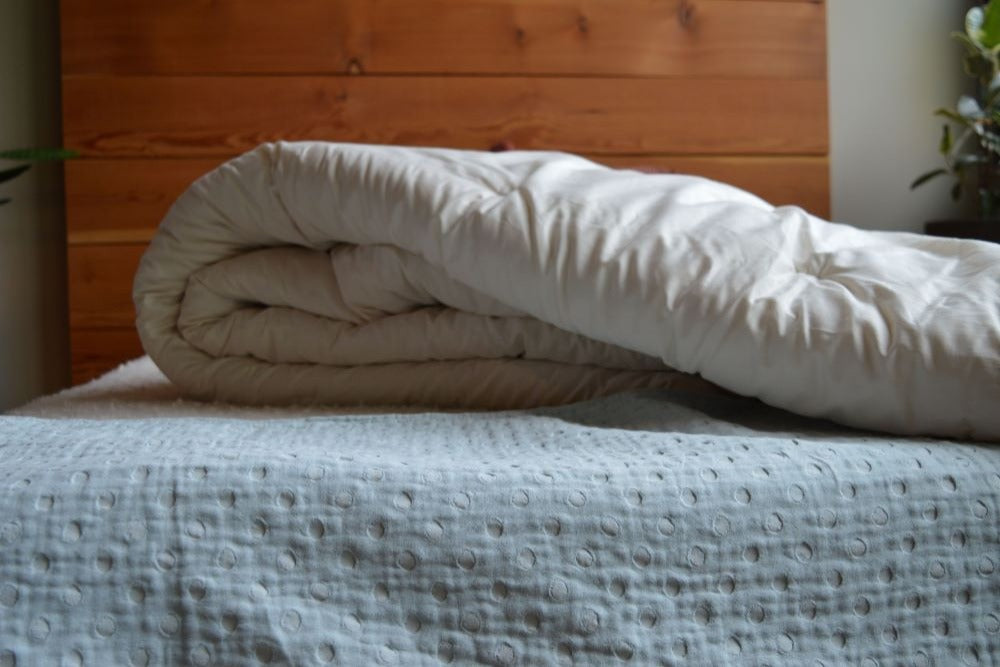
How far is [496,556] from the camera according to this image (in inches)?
17.4

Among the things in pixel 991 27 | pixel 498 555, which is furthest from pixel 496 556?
pixel 991 27

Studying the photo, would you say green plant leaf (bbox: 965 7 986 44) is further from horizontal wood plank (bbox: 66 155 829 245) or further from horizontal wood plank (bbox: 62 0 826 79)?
horizontal wood plank (bbox: 66 155 829 245)

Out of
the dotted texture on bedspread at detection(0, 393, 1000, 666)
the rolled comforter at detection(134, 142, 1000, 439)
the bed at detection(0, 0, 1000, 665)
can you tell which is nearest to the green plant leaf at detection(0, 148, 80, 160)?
the rolled comforter at detection(134, 142, 1000, 439)

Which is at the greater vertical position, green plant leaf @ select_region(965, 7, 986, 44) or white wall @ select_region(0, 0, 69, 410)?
green plant leaf @ select_region(965, 7, 986, 44)

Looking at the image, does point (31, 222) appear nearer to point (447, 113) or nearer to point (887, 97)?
point (447, 113)

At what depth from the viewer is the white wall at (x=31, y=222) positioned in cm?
204

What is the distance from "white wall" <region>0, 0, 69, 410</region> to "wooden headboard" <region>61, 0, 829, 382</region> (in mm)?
103

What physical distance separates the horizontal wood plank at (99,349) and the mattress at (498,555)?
160cm

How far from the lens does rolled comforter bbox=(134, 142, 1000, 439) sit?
22.7 inches

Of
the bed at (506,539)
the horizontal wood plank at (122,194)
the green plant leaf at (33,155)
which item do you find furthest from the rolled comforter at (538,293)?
the horizontal wood plank at (122,194)

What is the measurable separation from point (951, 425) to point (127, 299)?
182 cm

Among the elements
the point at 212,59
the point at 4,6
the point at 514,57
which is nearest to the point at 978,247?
the point at 514,57

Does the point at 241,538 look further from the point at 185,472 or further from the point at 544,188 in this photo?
the point at 544,188

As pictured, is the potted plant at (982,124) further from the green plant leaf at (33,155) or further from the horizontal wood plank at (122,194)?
the green plant leaf at (33,155)
